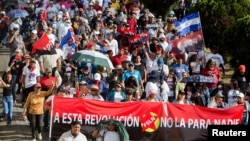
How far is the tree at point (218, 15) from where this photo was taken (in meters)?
25.4

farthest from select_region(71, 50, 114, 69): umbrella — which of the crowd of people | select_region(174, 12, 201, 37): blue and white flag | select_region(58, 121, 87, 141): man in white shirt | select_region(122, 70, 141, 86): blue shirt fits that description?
select_region(58, 121, 87, 141): man in white shirt

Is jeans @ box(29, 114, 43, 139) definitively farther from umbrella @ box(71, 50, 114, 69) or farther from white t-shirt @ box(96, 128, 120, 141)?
umbrella @ box(71, 50, 114, 69)

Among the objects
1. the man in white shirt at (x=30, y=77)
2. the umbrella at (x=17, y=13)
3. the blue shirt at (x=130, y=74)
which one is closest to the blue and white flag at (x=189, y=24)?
the blue shirt at (x=130, y=74)

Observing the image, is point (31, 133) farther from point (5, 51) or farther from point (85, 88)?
point (5, 51)

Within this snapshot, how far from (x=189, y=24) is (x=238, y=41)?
258 cm

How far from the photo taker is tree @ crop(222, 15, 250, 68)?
22906 millimetres

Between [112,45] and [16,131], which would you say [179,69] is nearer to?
[112,45]

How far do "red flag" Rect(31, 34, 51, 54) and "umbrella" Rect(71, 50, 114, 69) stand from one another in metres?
1.55

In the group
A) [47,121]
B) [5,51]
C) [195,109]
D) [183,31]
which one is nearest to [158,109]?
[195,109]

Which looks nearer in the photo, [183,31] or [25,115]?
[25,115]

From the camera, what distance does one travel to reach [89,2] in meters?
27.5

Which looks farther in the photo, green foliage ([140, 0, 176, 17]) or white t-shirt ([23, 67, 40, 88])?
green foliage ([140, 0, 176, 17])

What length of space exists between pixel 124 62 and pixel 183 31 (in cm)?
316

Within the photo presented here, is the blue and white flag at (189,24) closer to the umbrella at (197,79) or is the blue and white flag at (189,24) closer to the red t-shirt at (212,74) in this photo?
the red t-shirt at (212,74)
